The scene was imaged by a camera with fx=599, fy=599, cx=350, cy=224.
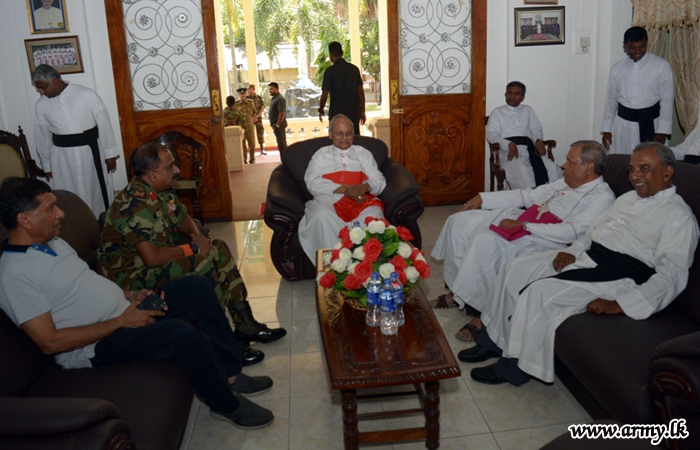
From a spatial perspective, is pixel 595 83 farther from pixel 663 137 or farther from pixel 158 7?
pixel 158 7

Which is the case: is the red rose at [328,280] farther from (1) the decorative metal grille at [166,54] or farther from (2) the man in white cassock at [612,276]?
(1) the decorative metal grille at [166,54]

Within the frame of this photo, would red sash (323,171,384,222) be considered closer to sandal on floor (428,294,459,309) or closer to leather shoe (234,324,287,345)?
sandal on floor (428,294,459,309)

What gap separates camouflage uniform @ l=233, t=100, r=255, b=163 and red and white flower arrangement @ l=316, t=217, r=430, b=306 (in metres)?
7.88

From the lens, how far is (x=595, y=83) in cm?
623

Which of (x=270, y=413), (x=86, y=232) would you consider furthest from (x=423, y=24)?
(x=270, y=413)

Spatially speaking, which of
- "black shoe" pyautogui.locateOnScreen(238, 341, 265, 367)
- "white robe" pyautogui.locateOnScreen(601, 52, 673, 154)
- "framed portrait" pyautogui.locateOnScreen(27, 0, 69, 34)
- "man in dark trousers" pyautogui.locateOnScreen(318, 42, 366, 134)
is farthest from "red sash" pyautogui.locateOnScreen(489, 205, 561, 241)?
"framed portrait" pyautogui.locateOnScreen(27, 0, 69, 34)

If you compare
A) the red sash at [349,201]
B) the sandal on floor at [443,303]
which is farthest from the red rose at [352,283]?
the red sash at [349,201]

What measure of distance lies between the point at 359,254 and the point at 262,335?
3.63ft

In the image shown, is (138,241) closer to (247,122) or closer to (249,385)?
(249,385)

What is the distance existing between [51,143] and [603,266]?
15.2 ft

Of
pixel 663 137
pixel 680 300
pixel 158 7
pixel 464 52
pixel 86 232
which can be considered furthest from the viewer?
pixel 464 52

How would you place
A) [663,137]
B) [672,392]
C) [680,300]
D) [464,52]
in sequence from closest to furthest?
[672,392]
[680,300]
[663,137]
[464,52]

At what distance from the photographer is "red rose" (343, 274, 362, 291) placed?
101 inches

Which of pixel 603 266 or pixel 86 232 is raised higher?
pixel 86 232
